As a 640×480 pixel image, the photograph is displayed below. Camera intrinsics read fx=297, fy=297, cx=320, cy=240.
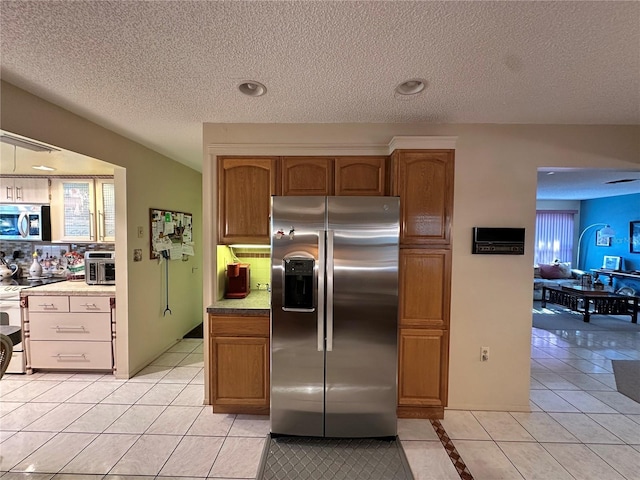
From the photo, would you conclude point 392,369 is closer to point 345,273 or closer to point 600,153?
point 345,273

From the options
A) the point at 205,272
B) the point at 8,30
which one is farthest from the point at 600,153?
the point at 8,30

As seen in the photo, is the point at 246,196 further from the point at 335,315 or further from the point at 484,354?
the point at 484,354

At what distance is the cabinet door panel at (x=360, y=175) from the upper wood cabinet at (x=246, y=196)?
0.56m

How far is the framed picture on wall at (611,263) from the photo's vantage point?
21.2ft

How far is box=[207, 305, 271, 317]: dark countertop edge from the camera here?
239cm

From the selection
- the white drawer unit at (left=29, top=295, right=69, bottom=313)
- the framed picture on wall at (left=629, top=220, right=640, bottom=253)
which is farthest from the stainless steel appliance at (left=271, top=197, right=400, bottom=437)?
the framed picture on wall at (left=629, top=220, right=640, bottom=253)

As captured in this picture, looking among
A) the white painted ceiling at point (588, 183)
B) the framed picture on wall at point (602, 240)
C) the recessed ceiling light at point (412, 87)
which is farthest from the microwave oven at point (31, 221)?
the framed picture on wall at point (602, 240)

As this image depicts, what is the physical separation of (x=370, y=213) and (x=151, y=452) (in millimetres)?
2249

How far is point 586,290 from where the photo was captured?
17.4 feet

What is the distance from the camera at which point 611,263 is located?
21.6ft

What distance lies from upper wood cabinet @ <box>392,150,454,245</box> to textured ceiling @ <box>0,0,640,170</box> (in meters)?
0.36

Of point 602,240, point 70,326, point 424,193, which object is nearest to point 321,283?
point 424,193

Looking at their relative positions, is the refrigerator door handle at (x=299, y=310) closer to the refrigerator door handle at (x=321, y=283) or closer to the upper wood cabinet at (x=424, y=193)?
the refrigerator door handle at (x=321, y=283)

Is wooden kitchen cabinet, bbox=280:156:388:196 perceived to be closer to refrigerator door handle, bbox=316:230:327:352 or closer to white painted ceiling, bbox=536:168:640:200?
refrigerator door handle, bbox=316:230:327:352
